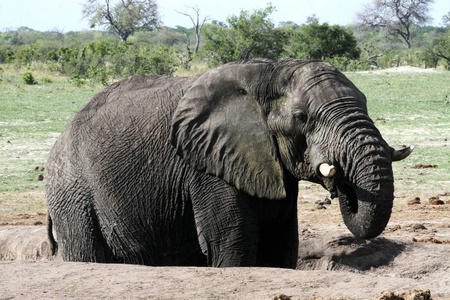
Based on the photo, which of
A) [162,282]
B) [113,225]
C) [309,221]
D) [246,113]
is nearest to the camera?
[162,282]

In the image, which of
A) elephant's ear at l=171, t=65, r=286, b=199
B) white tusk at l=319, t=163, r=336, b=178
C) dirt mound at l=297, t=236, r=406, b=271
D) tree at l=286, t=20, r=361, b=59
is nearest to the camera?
white tusk at l=319, t=163, r=336, b=178

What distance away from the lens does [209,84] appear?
5336 mm

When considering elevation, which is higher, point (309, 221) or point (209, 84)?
point (209, 84)

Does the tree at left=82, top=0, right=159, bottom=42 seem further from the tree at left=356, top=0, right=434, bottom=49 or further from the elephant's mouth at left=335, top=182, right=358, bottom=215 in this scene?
the elephant's mouth at left=335, top=182, right=358, bottom=215

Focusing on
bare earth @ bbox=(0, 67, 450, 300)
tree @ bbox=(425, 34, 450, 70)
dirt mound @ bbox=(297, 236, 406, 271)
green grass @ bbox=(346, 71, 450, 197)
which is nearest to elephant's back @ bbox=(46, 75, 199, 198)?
bare earth @ bbox=(0, 67, 450, 300)

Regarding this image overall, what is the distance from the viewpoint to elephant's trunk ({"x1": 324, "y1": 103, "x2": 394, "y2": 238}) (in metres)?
4.49

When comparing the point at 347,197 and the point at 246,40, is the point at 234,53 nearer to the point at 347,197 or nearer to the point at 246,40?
the point at 246,40

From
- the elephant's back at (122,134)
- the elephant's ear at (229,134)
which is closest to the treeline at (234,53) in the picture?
the elephant's back at (122,134)

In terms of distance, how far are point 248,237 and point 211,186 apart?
44 cm

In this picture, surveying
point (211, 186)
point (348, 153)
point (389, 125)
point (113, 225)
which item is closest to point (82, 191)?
point (113, 225)

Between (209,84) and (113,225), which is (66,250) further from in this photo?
(209,84)

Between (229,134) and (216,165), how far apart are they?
237 millimetres

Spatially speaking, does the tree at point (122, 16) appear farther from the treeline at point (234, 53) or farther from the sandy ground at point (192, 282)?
the sandy ground at point (192, 282)

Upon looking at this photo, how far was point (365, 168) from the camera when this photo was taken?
177 inches
